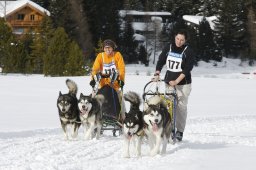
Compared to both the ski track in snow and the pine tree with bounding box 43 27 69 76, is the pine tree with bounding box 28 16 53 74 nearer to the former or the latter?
the pine tree with bounding box 43 27 69 76

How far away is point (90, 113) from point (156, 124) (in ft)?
6.08

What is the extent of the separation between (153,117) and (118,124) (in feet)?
6.80

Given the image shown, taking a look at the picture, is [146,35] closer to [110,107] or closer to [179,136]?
[110,107]

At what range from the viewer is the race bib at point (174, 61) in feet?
28.3

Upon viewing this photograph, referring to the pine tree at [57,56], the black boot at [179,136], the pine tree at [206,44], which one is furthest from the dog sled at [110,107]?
the pine tree at [206,44]

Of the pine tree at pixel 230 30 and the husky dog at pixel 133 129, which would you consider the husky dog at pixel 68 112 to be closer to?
the husky dog at pixel 133 129

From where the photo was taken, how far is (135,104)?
7680mm

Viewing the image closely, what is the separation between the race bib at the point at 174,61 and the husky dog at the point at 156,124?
45.1 inches

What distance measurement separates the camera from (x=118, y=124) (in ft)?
30.1

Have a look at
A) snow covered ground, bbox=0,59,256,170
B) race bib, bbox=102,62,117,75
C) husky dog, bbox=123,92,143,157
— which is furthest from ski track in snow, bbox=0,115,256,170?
race bib, bbox=102,62,117,75

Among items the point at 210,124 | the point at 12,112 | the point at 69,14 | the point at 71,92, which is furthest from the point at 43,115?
the point at 69,14

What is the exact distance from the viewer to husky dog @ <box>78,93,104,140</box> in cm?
863

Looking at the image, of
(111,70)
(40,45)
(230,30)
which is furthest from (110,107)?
(230,30)

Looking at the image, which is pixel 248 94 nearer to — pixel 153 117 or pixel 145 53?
pixel 153 117
